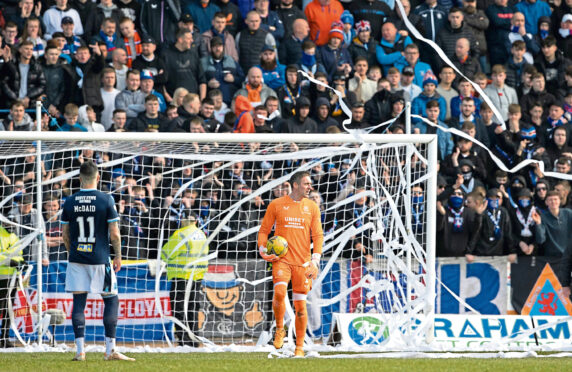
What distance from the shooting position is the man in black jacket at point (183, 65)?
56.9 feet

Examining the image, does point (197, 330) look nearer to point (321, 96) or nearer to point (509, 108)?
point (321, 96)

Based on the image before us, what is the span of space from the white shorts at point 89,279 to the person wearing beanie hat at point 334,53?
8.17 m

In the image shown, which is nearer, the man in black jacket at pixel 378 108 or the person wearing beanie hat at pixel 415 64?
the man in black jacket at pixel 378 108

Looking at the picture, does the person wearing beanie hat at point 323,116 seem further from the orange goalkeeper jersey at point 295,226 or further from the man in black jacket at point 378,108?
the orange goalkeeper jersey at point 295,226

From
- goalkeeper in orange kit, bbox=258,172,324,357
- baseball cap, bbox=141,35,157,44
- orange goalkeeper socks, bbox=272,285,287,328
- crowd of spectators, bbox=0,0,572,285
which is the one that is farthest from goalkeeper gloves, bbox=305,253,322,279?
baseball cap, bbox=141,35,157,44

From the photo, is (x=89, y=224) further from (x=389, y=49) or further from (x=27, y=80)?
(x=389, y=49)

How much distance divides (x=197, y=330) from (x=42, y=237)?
236cm

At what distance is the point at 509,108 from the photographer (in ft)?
58.9

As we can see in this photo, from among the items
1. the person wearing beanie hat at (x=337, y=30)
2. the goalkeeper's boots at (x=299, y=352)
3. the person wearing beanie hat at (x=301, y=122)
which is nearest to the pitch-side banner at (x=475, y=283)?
the person wearing beanie hat at (x=301, y=122)

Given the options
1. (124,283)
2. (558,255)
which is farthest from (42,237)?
(558,255)

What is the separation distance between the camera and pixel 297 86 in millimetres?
17422

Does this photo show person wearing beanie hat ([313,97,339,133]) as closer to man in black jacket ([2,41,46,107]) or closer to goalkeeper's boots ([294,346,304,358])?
man in black jacket ([2,41,46,107])

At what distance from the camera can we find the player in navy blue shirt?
1097 cm

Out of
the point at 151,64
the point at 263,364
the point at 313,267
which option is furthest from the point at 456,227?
the point at 263,364
